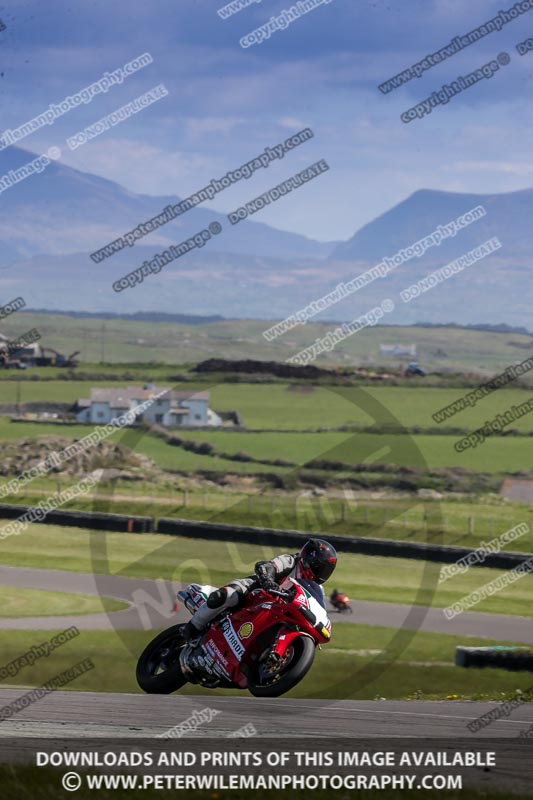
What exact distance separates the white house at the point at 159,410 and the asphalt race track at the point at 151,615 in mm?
63570

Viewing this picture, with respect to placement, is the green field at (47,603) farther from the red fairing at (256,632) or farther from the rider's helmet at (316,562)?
the rider's helmet at (316,562)

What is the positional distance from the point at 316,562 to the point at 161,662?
228 centimetres

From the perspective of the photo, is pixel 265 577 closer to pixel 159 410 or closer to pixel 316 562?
pixel 316 562

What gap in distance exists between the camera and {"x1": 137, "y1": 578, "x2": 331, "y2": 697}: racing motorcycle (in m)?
11.4

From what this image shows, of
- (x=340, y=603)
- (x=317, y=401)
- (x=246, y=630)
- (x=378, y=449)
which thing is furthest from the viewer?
(x=317, y=401)

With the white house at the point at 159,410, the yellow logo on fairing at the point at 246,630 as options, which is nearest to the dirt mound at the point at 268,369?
the white house at the point at 159,410

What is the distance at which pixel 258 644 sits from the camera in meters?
11.8

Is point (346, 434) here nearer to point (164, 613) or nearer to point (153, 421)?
point (153, 421)

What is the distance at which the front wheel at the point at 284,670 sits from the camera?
11.2 m

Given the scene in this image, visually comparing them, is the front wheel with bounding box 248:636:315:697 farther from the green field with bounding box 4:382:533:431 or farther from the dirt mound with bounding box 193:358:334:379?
the dirt mound with bounding box 193:358:334:379

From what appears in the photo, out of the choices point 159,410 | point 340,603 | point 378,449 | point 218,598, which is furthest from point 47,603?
point 159,410

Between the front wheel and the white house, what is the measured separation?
299 ft

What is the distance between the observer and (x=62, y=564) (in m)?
42.4

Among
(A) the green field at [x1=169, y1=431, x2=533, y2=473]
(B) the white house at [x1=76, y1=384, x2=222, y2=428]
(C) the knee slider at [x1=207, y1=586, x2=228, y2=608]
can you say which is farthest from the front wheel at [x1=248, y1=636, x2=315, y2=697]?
(B) the white house at [x1=76, y1=384, x2=222, y2=428]
